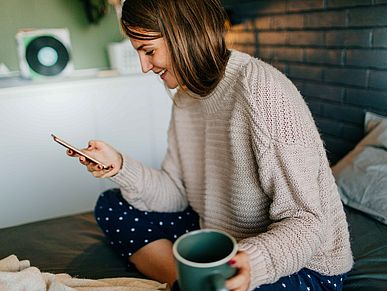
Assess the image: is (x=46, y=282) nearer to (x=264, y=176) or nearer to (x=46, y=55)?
(x=264, y=176)

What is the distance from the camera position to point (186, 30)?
0.89 metres

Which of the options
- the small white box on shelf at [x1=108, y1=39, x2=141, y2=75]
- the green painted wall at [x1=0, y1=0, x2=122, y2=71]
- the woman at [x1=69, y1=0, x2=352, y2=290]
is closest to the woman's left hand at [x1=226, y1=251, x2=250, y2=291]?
the woman at [x1=69, y1=0, x2=352, y2=290]

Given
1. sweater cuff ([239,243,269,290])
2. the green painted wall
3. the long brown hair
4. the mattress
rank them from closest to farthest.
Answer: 1. sweater cuff ([239,243,269,290])
2. the long brown hair
3. the mattress
4. the green painted wall

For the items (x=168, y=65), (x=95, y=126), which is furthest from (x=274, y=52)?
(x=168, y=65)

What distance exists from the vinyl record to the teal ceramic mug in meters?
1.73

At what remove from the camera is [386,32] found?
4.66 ft

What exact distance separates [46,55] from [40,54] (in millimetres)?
29

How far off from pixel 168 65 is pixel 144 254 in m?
0.48

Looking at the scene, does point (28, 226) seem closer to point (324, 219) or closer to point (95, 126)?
point (95, 126)

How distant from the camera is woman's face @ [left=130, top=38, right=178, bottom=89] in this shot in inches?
36.3

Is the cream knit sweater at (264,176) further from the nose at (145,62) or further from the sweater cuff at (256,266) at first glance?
the nose at (145,62)

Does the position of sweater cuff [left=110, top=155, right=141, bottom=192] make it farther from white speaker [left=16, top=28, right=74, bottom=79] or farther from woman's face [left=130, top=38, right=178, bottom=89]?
white speaker [left=16, top=28, right=74, bottom=79]

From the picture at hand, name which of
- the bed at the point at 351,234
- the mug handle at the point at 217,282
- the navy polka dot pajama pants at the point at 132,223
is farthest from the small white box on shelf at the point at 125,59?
the mug handle at the point at 217,282

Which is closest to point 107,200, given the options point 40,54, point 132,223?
point 132,223
